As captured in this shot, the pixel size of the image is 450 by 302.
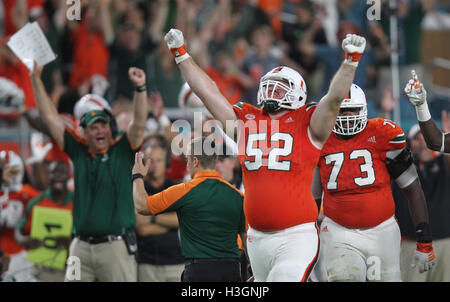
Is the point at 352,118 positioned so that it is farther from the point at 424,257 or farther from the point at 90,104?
the point at 90,104

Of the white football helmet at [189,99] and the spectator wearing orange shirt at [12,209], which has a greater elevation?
the white football helmet at [189,99]

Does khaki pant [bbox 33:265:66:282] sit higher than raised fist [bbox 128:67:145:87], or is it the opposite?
raised fist [bbox 128:67:145:87]

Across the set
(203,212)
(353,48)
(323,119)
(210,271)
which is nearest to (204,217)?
(203,212)

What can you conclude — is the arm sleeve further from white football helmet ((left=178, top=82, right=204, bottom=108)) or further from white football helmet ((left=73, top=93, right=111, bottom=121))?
white football helmet ((left=178, top=82, right=204, bottom=108))

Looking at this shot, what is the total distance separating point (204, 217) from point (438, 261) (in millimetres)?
2960

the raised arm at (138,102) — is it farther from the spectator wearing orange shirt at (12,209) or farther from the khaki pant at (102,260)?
the spectator wearing orange shirt at (12,209)

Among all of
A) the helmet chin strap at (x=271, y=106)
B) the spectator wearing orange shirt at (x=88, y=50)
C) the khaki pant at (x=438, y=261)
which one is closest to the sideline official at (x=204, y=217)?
the helmet chin strap at (x=271, y=106)

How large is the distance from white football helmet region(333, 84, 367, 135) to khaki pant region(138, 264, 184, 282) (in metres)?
2.29

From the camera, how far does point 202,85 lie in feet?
16.5

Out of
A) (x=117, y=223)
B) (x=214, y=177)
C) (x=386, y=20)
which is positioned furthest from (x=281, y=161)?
(x=386, y=20)

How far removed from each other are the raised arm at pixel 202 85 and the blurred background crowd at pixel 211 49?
3.94 m

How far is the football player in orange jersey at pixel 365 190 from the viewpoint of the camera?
552cm

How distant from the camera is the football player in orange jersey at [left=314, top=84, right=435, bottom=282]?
18.1 ft

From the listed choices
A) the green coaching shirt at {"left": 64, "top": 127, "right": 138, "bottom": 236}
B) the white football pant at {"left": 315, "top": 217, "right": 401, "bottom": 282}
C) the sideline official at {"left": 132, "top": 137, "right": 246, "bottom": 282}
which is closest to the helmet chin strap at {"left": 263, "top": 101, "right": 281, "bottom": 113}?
the sideline official at {"left": 132, "top": 137, "right": 246, "bottom": 282}
